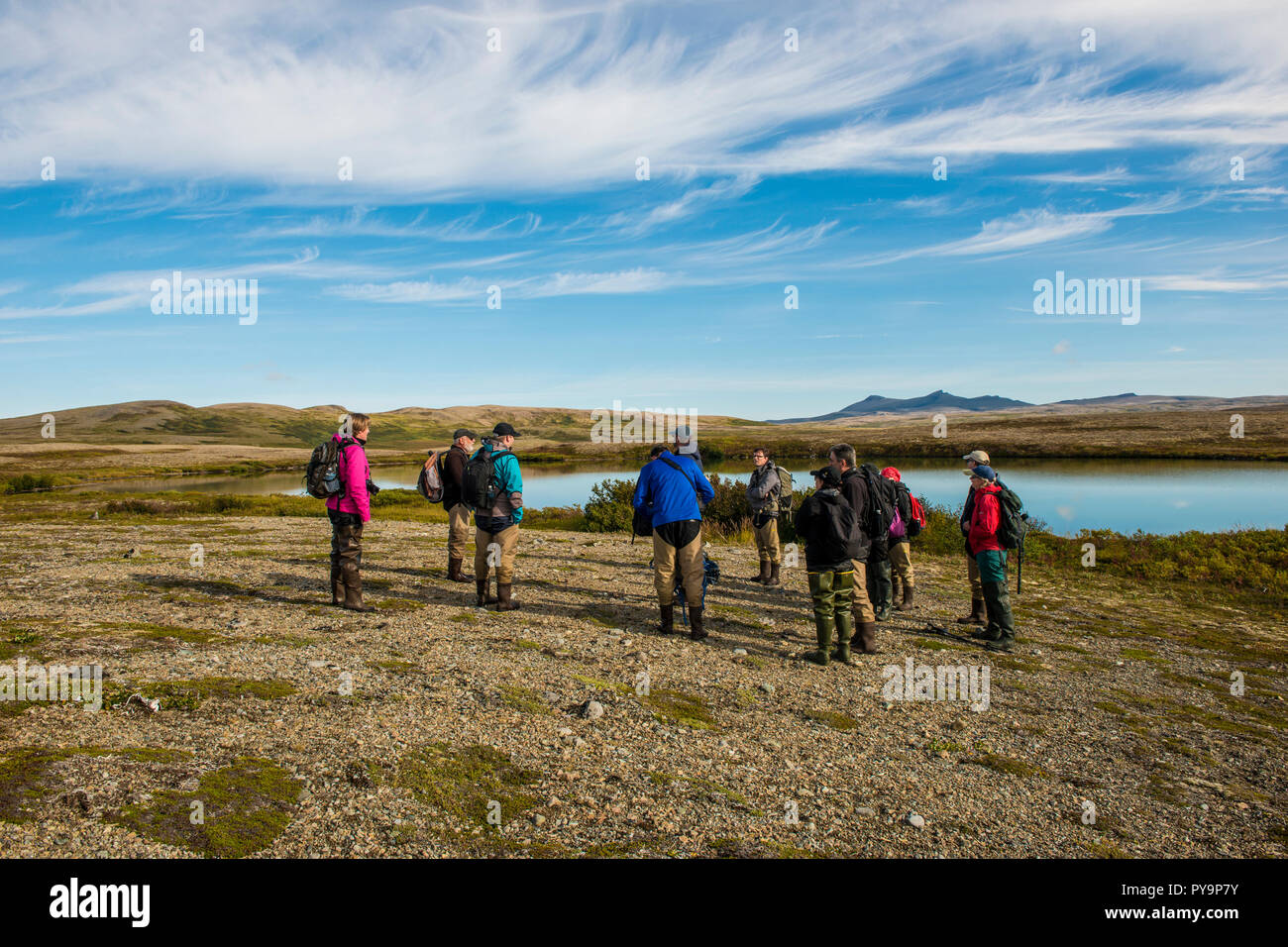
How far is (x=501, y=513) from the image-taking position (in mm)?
10039

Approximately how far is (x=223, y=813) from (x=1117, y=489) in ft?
174

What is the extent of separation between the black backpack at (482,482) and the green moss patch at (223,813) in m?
5.19

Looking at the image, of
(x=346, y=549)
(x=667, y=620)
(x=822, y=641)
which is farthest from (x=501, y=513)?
(x=822, y=641)

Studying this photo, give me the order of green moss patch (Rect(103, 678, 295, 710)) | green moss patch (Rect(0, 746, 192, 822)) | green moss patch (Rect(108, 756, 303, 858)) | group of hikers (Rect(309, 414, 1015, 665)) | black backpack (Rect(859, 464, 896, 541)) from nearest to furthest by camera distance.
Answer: green moss patch (Rect(108, 756, 303, 858)), green moss patch (Rect(0, 746, 192, 822)), green moss patch (Rect(103, 678, 295, 710)), group of hikers (Rect(309, 414, 1015, 665)), black backpack (Rect(859, 464, 896, 541))

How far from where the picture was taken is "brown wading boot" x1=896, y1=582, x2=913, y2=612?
1177 centimetres

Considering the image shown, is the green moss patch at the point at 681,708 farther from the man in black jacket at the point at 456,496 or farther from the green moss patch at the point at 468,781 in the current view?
the man in black jacket at the point at 456,496

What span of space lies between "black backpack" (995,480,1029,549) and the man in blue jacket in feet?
13.0

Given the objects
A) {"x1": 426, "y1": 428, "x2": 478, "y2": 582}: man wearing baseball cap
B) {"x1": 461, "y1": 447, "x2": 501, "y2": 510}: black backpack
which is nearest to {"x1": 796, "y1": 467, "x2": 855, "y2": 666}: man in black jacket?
{"x1": 461, "y1": 447, "x2": 501, "y2": 510}: black backpack

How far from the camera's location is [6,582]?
11719 mm

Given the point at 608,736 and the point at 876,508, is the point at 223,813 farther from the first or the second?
the point at 876,508

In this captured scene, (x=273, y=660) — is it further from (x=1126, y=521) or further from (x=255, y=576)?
(x=1126, y=521)

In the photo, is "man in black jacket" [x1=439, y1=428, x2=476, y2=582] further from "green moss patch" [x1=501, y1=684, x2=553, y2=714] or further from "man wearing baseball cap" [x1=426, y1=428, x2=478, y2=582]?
"green moss patch" [x1=501, y1=684, x2=553, y2=714]

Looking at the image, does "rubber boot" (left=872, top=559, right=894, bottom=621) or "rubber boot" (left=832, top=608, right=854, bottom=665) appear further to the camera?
"rubber boot" (left=872, top=559, right=894, bottom=621)
